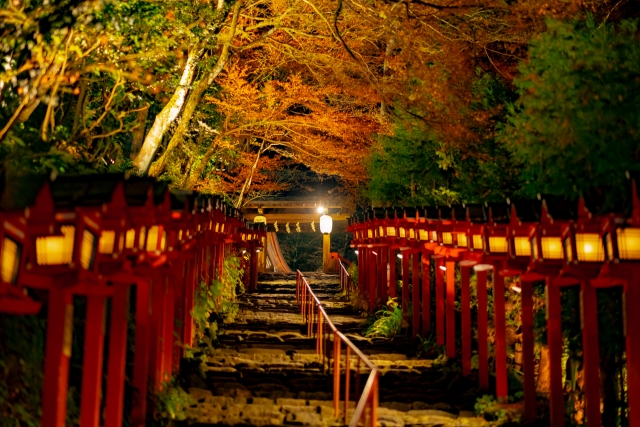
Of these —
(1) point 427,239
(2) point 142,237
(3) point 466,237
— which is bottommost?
(2) point 142,237

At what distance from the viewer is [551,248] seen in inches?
361

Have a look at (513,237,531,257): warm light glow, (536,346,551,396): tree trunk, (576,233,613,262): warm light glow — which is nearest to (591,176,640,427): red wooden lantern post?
(576,233,613,262): warm light glow

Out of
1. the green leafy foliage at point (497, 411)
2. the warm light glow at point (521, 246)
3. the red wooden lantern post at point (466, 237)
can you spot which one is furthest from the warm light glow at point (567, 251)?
the green leafy foliage at point (497, 411)

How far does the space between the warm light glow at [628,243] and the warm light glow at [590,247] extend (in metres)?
0.38

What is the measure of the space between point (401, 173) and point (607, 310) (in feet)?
38.8

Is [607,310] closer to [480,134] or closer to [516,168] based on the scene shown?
[516,168]

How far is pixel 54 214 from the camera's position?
19.0 ft

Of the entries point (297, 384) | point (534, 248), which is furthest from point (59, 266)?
point (297, 384)

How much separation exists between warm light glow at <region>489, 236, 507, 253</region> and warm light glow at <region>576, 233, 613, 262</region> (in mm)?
2575

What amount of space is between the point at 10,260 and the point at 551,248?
22.4 feet

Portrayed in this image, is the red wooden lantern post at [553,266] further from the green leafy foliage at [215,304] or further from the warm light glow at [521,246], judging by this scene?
the green leafy foliage at [215,304]

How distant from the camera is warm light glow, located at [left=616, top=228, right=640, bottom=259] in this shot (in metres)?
7.65

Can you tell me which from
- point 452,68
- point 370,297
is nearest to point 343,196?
point 370,297

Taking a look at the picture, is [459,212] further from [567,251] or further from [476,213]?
[567,251]
